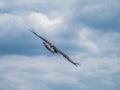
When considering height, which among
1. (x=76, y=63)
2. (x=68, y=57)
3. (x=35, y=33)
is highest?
(x=35, y=33)

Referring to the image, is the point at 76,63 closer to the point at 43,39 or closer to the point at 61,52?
the point at 61,52

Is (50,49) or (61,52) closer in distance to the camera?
(61,52)

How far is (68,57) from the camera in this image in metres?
36.8

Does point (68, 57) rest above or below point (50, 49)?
below

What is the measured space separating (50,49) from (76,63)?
38.2 ft

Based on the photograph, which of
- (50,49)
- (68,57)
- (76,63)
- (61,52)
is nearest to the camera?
(76,63)

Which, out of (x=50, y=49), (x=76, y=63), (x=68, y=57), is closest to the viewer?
(x=76, y=63)

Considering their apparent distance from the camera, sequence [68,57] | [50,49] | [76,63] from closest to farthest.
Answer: [76,63]
[68,57]
[50,49]

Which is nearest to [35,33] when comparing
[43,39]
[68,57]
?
[43,39]

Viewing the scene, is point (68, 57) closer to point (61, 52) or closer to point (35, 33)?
point (61, 52)

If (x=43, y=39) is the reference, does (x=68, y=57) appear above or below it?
below

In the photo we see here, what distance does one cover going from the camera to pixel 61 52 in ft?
132

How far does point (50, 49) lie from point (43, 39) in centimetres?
357

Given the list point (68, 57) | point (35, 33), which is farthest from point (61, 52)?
point (35, 33)
